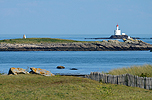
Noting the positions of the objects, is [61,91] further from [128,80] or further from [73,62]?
[73,62]

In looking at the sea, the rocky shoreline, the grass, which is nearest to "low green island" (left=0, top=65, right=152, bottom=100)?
the grass

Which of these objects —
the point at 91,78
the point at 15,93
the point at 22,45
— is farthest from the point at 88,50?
the point at 15,93

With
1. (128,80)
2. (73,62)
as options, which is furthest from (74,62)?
(128,80)

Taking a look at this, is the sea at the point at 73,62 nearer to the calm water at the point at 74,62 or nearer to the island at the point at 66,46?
the calm water at the point at 74,62

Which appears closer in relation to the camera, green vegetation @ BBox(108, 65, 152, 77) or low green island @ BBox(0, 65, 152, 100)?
low green island @ BBox(0, 65, 152, 100)

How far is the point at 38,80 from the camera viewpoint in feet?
58.9

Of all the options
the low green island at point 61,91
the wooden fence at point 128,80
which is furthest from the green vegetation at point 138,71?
the low green island at point 61,91

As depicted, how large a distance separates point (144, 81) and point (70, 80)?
4553mm

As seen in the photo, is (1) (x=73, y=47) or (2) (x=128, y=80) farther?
(1) (x=73, y=47)

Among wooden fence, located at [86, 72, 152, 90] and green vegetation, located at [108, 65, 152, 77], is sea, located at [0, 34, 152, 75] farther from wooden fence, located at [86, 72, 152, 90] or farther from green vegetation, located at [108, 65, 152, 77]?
wooden fence, located at [86, 72, 152, 90]

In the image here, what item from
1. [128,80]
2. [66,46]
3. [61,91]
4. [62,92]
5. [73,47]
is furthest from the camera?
[66,46]

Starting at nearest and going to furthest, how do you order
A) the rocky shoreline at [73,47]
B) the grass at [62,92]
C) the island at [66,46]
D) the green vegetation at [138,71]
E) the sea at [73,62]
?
the grass at [62,92] < the green vegetation at [138,71] < the sea at [73,62] < the rocky shoreline at [73,47] < the island at [66,46]

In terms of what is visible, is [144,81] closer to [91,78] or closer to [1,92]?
[91,78]

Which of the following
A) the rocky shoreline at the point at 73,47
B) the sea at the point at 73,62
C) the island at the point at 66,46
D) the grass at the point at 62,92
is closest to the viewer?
the grass at the point at 62,92
